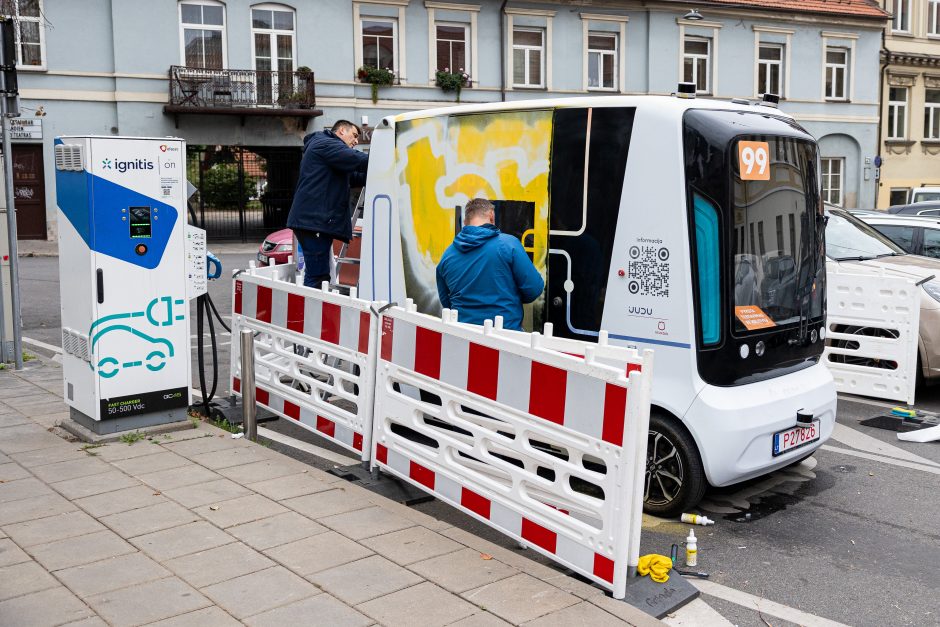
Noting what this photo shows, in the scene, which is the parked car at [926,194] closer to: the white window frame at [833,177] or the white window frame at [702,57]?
the white window frame at [702,57]

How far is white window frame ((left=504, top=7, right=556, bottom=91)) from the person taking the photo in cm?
3175

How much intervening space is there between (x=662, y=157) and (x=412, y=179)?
2201 mm

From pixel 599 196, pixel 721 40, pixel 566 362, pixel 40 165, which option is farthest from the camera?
pixel 721 40

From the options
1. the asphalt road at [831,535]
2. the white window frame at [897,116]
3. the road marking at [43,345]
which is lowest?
the asphalt road at [831,535]

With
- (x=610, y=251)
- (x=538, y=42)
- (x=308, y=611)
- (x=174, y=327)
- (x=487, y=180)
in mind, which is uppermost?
(x=538, y=42)

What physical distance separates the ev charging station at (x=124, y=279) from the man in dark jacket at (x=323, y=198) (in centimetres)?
115

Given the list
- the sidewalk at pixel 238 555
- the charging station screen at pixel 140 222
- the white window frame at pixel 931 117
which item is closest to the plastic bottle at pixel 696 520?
the sidewalk at pixel 238 555

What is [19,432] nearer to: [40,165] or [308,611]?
[308,611]

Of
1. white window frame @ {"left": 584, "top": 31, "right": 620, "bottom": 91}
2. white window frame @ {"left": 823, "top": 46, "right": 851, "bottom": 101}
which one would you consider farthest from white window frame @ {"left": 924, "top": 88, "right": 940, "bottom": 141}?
white window frame @ {"left": 584, "top": 31, "right": 620, "bottom": 91}

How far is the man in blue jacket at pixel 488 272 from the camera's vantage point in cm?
573

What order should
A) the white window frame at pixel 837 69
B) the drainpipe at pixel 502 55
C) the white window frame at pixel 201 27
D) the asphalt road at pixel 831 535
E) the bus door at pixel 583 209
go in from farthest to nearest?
the white window frame at pixel 837 69
the drainpipe at pixel 502 55
the white window frame at pixel 201 27
the bus door at pixel 583 209
the asphalt road at pixel 831 535

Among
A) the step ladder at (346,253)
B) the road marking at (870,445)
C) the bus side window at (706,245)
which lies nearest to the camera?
the bus side window at (706,245)

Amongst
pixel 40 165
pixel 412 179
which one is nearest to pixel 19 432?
pixel 412 179

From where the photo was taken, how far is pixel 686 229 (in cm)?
525
